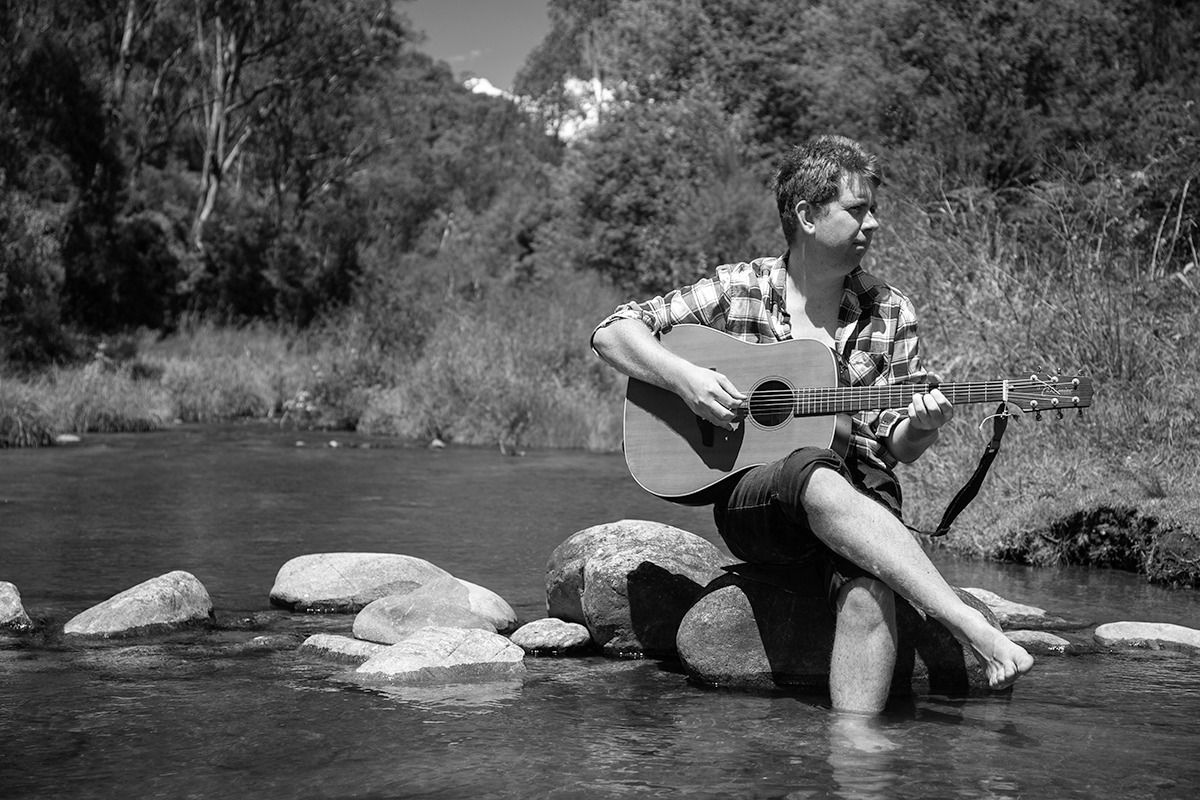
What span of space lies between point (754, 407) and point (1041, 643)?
162cm

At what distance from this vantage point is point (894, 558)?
394 cm

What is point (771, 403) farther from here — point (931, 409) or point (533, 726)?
point (533, 726)

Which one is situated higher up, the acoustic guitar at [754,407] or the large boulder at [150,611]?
the acoustic guitar at [754,407]

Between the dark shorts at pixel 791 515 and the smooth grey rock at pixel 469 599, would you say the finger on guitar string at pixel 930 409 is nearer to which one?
the dark shorts at pixel 791 515

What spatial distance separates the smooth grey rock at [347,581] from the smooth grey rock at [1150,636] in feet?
8.94

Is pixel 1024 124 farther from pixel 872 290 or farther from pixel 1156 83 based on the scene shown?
pixel 872 290

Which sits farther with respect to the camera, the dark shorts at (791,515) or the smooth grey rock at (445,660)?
the smooth grey rock at (445,660)

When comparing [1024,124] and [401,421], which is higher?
[1024,124]

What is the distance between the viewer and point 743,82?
28141 mm

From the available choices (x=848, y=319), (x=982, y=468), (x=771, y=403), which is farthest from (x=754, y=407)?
(x=982, y=468)

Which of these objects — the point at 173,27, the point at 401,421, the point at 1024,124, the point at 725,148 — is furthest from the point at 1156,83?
the point at 173,27

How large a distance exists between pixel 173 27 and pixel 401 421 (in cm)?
1887

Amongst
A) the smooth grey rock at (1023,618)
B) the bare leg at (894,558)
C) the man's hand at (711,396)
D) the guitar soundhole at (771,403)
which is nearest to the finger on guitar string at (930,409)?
the bare leg at (894,558)

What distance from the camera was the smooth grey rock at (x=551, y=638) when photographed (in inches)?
205
